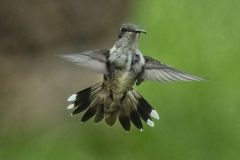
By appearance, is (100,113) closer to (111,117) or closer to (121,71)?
(111,117)

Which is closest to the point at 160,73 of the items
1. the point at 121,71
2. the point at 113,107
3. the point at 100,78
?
the point at 121,71

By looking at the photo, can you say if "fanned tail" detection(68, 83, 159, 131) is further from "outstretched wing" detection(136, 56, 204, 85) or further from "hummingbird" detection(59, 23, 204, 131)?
"outstretched wing" detection(136, 56, 204, 85)

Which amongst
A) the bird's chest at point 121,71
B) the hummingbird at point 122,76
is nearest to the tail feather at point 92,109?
the hummingbird at point 122,76

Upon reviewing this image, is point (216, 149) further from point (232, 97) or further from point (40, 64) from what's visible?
point (40, 64)

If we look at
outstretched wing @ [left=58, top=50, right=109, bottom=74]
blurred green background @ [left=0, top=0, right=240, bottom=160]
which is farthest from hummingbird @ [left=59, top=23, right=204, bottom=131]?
blurred green background @ [left=0, top=0, right=240, bottom=160]

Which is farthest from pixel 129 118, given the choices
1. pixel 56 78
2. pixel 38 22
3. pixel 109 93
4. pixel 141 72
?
pixel 38 22
